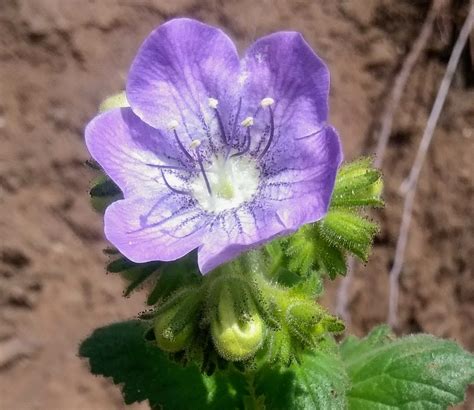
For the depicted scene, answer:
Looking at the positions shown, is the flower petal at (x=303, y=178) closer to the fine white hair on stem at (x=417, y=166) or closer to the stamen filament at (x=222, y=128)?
A: the stamen filament at (x=222, y=128)

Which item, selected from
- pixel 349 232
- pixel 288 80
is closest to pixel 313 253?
pixel 349 232

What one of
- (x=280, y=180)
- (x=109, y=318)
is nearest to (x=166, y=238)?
(x=280, y=180)

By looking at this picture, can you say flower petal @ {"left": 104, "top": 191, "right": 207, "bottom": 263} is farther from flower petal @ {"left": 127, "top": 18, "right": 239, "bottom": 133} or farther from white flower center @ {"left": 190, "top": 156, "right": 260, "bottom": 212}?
flower petal @ {"left": 127, "top": 18, "right": 239, "bottom": 133}

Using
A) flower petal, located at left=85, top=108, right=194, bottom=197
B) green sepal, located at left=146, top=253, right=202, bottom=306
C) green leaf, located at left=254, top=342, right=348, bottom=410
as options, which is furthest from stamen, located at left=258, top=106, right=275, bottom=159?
green leaf, located at left=254, top=342, right=348, bottom=410

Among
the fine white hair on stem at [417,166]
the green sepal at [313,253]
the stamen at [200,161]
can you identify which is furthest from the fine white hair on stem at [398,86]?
the stamen at [200,161]

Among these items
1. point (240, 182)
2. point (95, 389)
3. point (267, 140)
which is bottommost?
point (95, 389)

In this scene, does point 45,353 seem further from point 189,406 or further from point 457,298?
point 457,298
